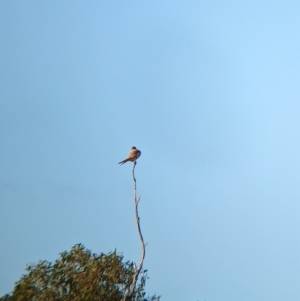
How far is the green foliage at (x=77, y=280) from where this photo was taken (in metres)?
26.0

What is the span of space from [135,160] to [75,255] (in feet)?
16.5

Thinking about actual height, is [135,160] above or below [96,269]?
above

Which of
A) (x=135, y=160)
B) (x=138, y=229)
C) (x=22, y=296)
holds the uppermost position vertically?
(x=135, y=160)

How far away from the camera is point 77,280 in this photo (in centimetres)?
2623

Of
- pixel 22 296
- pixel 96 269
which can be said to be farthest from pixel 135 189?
pixel 22 296

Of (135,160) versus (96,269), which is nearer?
(96,269)

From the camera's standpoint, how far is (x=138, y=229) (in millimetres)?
24859

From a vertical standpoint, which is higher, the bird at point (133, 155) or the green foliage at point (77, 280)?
the bird at point (133, 155)

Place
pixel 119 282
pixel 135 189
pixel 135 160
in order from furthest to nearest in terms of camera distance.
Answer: pixel 135 160 < pixel 119 282 < pixel 135 189

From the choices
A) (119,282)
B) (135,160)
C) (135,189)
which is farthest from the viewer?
(135,160)

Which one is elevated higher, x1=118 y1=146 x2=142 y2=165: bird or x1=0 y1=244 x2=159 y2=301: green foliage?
x1=118 y1=146 x2=142 y2=165: bird

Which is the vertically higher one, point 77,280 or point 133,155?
point 133,155

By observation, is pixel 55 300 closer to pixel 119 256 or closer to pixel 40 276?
pixel 40 276

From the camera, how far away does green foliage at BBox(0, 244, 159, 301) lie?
25969 mm
